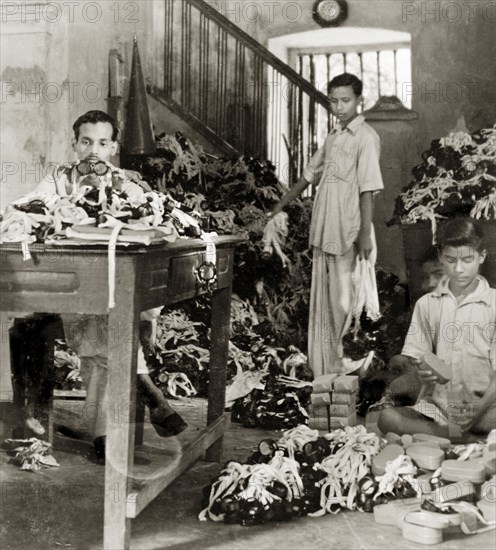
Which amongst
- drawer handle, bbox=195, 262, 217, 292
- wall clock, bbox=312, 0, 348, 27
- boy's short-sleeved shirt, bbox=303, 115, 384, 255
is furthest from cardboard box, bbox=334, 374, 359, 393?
wall clock, bbox=312, 0, 348, 27

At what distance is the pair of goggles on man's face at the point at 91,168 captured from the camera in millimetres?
3592

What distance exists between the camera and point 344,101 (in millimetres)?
5125

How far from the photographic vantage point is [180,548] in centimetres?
290

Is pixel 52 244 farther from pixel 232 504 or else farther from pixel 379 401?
pixel 379 401

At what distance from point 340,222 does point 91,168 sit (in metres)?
2.07

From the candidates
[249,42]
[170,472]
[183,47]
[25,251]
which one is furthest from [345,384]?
[183,47]

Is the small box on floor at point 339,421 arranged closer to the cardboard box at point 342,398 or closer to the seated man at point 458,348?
the cardboard box at point 342,398

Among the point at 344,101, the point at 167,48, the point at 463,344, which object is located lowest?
the point at 463,344

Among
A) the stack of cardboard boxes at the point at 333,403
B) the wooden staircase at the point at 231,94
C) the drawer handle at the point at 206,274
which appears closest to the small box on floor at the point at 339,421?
the stack of cardboard boxes at the point at 333,403

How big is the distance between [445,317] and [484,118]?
15.7 feet

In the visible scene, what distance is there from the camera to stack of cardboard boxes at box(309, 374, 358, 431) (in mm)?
4719

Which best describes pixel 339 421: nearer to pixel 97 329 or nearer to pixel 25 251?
pixel 97 329

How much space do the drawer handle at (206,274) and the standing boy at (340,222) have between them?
1866mm

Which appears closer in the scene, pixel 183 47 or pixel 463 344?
pixel 463 344
